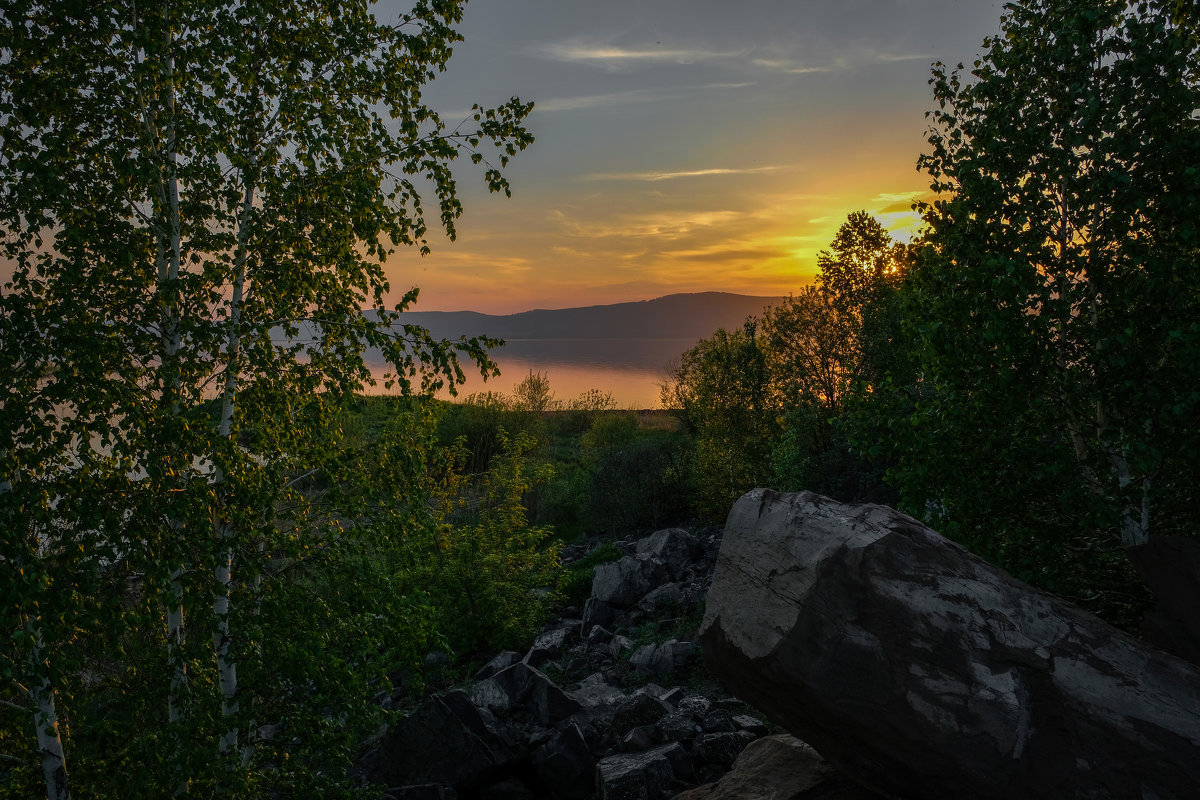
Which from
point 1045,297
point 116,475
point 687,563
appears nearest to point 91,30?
point 116,475

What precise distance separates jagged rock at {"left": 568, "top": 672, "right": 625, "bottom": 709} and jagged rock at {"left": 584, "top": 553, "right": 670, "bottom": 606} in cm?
466

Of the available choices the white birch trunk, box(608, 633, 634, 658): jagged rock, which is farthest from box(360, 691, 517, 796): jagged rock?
box(608, 633, 634, 658): jagged rock

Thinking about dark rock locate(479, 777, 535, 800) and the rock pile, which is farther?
dark rock locate(479, 777, 535, 800)

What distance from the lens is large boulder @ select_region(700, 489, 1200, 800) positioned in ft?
16.9

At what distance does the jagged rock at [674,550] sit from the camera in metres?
18.4

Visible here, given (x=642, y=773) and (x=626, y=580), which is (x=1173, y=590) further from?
(x=626, y=580)

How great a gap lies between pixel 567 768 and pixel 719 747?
5.92ft

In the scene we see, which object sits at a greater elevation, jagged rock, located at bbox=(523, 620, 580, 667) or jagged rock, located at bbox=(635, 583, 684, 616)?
jagged rock, located at bbox=(635, 583, 684, 616)

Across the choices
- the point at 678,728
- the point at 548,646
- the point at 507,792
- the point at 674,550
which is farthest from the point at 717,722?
the point at 674,550

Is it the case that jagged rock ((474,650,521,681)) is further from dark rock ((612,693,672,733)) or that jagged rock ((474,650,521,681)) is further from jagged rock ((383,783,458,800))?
jagged rock ((383,783,458,800))

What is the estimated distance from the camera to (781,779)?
6559 millimetres

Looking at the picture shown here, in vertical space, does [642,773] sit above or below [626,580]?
above

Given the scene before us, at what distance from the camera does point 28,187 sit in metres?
5.46

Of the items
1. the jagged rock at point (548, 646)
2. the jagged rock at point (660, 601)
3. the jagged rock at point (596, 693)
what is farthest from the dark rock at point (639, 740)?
the jagged rock at point (660, 601)
